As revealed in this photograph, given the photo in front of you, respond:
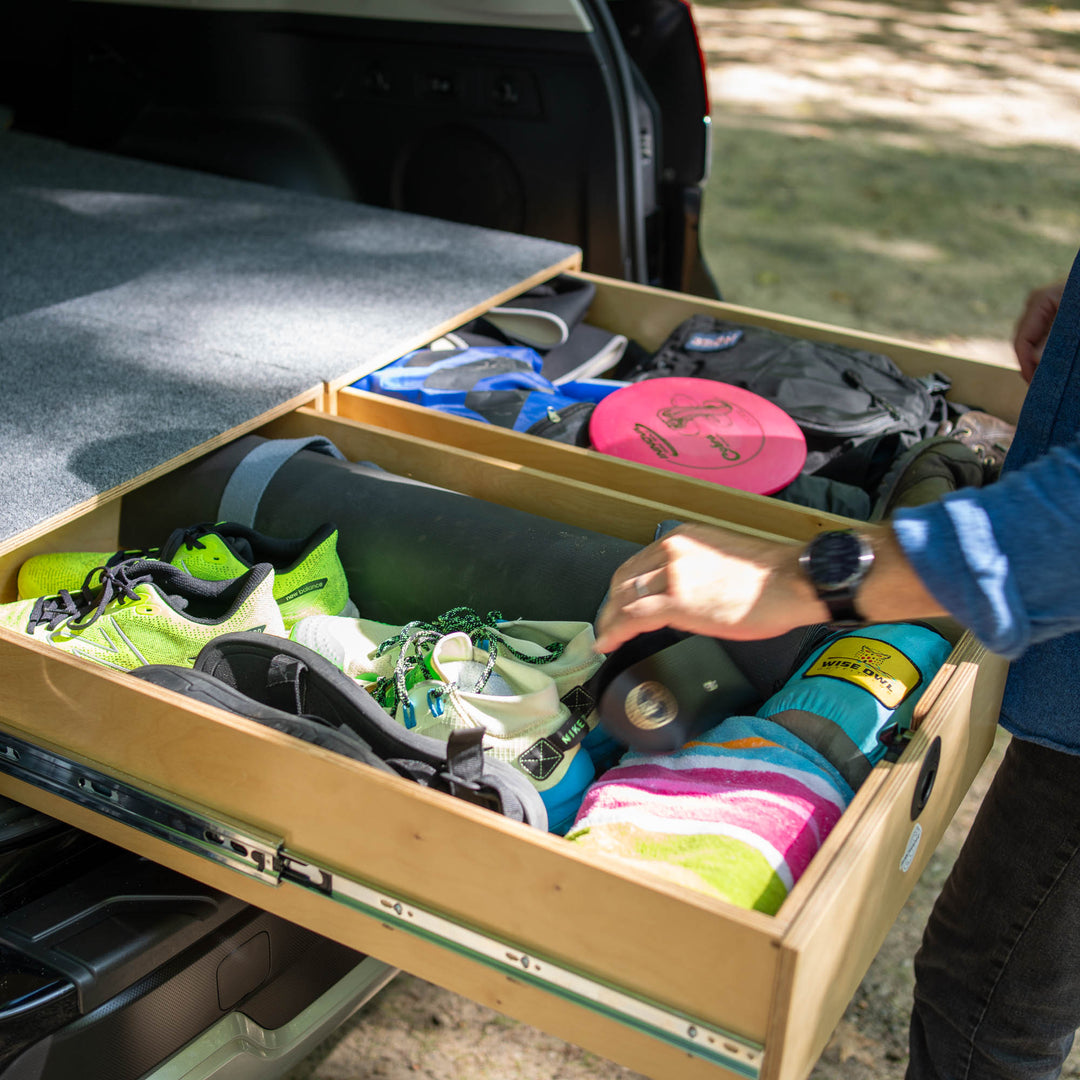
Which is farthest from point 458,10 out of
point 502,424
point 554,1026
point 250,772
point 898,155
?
point 898,155

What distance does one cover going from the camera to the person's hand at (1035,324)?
1.31 metres

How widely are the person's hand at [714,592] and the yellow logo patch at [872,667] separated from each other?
0.85 ft

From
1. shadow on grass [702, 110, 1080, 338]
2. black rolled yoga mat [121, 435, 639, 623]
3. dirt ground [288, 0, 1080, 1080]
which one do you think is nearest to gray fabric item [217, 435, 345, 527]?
black rolled yoga mat [121, 435, 639, 623]

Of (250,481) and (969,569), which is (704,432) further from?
(969,569)

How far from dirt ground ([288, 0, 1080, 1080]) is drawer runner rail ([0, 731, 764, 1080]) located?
0.57 metres

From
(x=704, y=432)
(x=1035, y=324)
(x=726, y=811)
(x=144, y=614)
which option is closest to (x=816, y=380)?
(x=704, y=432)

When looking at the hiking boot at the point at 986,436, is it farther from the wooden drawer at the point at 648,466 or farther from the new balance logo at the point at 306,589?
the new balance logo at the point at 306,589

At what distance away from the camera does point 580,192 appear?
97.3 inches

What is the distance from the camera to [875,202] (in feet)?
17.7

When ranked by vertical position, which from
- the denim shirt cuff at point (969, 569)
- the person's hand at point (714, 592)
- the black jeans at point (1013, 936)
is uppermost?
the denim shirt cuff at point (969, 569)

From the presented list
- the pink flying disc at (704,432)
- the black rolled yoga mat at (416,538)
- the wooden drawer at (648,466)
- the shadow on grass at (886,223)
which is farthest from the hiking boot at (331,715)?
the shadow on grass at (886,223)

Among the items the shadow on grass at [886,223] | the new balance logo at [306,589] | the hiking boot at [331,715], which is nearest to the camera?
the hiking boot at [331,715]

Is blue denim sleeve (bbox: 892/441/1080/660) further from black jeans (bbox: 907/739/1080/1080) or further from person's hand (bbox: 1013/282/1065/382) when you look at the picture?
person's hand (bbox: 1013/282/1065/382)

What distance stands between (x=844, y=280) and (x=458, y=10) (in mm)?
2477
